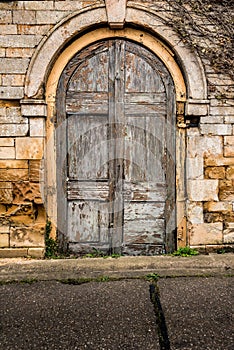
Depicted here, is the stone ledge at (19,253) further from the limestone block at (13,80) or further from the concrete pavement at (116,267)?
the limestone block at (13,80)

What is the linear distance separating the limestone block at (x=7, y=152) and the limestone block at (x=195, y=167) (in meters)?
2.16

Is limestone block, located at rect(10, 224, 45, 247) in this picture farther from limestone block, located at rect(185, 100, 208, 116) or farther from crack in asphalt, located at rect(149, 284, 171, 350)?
limestone block, located at rect(185, 100, 208, 116)

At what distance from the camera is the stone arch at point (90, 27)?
390cm

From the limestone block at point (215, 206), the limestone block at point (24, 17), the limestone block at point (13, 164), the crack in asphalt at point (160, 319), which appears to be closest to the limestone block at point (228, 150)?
the limestone block at point (215, 206)

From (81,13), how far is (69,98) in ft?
3.32

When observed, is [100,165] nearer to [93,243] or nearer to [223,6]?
[93,243]

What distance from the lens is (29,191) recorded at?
397 centimetres

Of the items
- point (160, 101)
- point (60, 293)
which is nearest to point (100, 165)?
point (160, 101)

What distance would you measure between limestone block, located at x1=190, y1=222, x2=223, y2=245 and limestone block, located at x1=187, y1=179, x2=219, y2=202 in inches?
13.0

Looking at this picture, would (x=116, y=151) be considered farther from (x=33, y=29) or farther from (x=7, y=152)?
(x=33, y=29)

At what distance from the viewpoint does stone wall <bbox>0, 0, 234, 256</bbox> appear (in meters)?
3.91

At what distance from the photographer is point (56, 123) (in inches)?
161

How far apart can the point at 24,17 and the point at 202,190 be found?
301cm

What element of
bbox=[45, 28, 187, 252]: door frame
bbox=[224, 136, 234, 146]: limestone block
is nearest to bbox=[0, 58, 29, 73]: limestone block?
bbox=[45, 28, 187, 252]: door frame
